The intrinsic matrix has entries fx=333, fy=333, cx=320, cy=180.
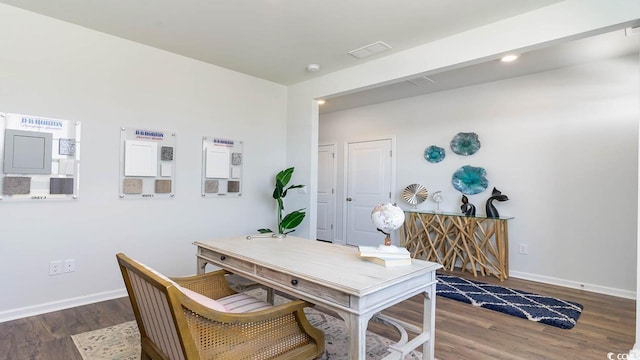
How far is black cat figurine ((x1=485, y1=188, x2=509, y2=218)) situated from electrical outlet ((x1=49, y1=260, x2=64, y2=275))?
14.8ft

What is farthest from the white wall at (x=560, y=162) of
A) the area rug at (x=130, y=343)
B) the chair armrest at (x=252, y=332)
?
the chair armrest at (x=252, y=332)

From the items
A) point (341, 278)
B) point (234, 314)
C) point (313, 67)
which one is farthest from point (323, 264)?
point (313, 67)

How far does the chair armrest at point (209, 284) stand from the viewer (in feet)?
6.79

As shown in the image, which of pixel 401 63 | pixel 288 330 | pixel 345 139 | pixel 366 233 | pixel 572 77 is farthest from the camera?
pixel 345 139

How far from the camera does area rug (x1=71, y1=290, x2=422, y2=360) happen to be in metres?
2.15

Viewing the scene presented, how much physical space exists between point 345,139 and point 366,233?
172cm

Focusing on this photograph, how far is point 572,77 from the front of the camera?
376 cm

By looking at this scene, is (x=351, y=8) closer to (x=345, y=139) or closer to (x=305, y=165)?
(x=305, y=165)

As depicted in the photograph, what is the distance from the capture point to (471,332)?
2.56 m

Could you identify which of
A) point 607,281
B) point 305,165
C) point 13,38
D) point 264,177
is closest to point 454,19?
point 305,165

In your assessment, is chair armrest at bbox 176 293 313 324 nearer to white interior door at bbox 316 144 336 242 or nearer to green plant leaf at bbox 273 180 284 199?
green plant leaf at bbox 273 180 284 199

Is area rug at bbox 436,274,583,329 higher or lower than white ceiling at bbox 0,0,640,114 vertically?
lower

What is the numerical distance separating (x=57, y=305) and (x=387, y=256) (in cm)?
287

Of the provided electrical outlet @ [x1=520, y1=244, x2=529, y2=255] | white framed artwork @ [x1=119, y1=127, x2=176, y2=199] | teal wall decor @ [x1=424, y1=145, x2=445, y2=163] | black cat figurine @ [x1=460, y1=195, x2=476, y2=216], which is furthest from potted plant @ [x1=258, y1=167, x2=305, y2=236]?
electrical outlet @ [x1=520, y1=244, x2=529, y2=255]
